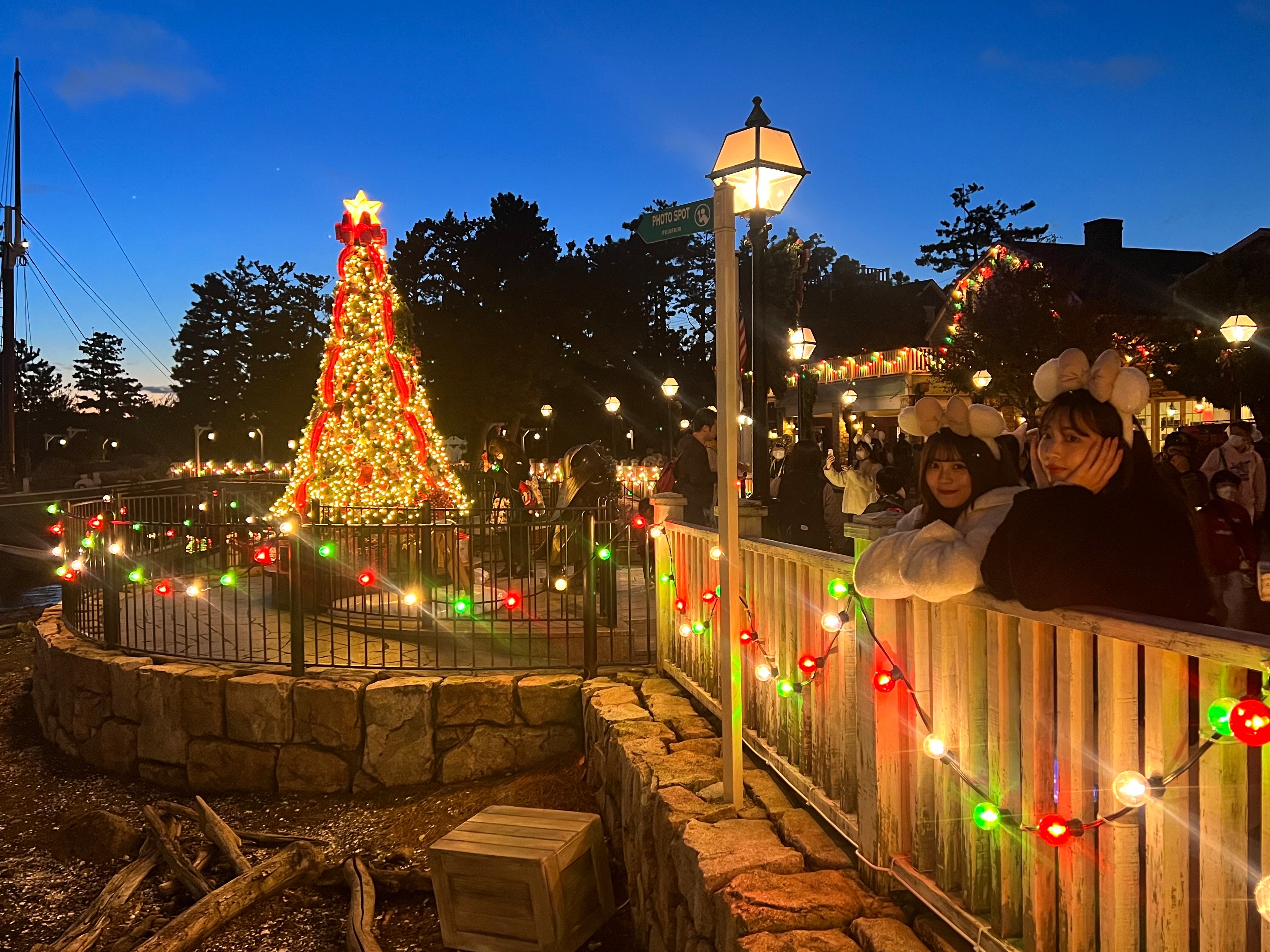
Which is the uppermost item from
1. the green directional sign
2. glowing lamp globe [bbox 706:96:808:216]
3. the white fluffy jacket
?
glowing lamp globe [bbox 706:96:808:216]

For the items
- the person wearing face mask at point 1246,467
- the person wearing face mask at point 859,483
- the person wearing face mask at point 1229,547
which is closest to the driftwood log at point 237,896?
the person wearing face mask at point 1229,547

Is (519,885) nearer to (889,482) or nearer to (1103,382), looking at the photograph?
(1103,382)

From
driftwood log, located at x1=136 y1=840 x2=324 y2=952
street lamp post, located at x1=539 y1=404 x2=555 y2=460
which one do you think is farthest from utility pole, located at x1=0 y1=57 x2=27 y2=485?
driftwood log, located at x1=136 y1=840 x2=324 y2=952

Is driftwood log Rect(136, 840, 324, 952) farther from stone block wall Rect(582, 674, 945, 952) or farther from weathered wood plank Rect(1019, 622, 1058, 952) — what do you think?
weathered wood plank Rect(1019, 622, 1058, 952)

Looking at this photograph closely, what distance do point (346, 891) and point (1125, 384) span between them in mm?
5135

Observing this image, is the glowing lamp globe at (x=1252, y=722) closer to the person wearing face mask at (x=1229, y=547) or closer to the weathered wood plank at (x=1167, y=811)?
the weathered wood plank at (x=1167, y=811)

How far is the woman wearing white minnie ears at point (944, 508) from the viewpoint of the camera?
2768 millimetres

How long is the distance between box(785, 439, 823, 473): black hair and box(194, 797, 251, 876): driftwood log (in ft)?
24.8

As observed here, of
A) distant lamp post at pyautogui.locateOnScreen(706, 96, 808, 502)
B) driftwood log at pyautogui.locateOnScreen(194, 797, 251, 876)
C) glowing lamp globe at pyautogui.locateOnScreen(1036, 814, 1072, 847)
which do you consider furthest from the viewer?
driftwood log at pyautogui.locateOnScreen(194, 797, 251, 876)

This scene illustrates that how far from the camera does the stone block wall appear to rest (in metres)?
3.10

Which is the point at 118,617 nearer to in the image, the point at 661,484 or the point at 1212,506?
the point at 661,484

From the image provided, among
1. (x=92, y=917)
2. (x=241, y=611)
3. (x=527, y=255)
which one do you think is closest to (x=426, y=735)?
(x=92, y=917)

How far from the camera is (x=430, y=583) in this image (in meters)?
8.16

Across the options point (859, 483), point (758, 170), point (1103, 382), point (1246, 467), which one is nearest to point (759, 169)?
point (758, 170)
